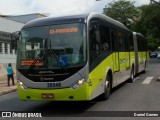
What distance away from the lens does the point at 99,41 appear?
39.1ft

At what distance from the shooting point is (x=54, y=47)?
10.7 m

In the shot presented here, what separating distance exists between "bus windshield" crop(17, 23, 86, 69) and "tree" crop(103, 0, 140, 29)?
275ft

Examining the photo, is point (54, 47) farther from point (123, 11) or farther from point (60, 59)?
point (123, 11)

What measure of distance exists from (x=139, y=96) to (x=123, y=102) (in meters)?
1.66

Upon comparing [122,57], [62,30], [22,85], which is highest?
[62,30]

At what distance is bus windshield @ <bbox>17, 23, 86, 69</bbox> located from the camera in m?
10.5

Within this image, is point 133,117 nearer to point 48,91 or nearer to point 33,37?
point 48,91

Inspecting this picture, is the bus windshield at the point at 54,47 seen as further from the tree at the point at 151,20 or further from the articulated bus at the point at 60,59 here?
the tree at the point at 151,20

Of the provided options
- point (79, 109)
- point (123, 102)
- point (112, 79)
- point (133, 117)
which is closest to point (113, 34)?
point (112, 79)

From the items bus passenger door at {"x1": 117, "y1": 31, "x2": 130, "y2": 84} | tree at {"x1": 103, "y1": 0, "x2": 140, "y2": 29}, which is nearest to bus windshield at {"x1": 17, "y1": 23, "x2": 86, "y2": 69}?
bus passenger door at {"x1": 117, "y1": 31, "x2": 130, "y2": 84}

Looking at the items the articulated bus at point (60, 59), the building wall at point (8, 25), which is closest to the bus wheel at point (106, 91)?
the articulated bus at point (60, 59)

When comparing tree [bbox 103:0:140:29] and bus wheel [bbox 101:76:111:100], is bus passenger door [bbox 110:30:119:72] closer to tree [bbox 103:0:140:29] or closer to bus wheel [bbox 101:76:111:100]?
bus wheel [bbox 101:76:111:100]

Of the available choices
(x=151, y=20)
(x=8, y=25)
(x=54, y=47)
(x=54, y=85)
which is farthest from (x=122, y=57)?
(x=151, y=20)

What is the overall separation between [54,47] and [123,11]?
292 feet
